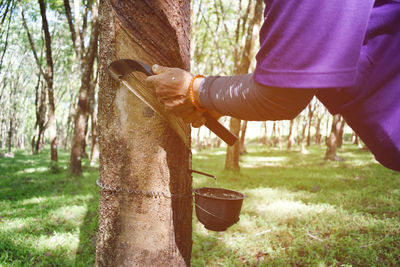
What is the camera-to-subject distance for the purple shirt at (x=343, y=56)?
0.82m

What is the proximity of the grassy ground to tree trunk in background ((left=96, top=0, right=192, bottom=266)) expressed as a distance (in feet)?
6.61

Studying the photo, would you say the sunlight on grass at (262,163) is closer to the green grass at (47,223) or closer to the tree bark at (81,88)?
the tree bark at (81,88)

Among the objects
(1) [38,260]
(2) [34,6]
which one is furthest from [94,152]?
→ (1) [38,260]

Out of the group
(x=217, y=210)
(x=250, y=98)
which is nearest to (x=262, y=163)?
(x=217, y=210)

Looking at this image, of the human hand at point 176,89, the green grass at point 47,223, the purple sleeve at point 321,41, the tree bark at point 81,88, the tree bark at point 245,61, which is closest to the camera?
the purple sleeve at point 321,41

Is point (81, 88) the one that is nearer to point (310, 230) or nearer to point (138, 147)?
point (310, 230)

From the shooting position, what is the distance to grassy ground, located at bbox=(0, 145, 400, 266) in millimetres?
3340

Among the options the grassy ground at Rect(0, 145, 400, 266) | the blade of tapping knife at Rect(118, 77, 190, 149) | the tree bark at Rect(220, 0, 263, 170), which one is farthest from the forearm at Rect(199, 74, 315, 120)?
the tree bark at Rect(220, 0, 263, 170)

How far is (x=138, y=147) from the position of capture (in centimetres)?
147

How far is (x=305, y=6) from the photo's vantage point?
2.72ft

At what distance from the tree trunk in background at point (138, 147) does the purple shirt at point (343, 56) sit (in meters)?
0.71

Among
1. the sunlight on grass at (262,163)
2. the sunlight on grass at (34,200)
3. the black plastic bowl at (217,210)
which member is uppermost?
the black plastic bowl at (217,210)

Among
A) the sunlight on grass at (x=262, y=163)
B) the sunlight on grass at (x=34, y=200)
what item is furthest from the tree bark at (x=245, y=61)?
the sunlight on grass at (x=34, y=200)

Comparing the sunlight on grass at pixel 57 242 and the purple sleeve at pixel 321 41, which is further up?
Result: the purple sleeve at pixel 321 41
